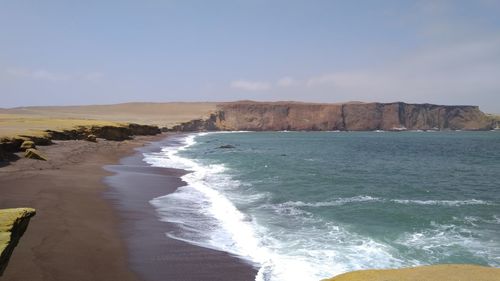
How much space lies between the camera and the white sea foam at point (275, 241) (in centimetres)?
1174

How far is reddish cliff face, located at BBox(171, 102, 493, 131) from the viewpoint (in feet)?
611

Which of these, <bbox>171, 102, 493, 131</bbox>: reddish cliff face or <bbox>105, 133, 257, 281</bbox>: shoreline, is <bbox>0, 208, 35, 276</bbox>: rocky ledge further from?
<bbox>171, 102, 493, 131</bbox>: reddish cliff face

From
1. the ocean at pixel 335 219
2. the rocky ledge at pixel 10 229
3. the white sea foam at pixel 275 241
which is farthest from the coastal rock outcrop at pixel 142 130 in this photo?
the rocky ledge at pixel 10 229

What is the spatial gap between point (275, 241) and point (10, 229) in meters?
8.96

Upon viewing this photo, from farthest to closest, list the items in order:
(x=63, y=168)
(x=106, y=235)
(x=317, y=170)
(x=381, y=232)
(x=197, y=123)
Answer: (x=197, y=123) < (x=317, y=170) < (x=63, y=168) < (x=381, y=232) < (x=106, y=235)

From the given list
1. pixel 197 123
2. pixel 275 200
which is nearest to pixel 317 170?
pixel 275 200

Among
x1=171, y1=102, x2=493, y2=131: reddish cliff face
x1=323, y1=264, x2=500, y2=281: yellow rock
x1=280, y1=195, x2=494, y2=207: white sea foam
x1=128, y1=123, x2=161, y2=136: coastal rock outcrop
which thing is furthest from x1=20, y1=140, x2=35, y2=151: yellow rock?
x1=171, y1=102, x2=493, y2=131: reddish cliff face

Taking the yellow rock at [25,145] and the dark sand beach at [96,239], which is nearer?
the dark sand beach at [96,239]

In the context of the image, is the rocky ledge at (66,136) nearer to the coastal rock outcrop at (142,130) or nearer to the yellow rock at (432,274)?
the coastal rock outcrop at (142,130)

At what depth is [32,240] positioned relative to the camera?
473 inches

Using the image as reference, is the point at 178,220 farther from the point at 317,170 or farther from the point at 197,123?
the point at 197,123

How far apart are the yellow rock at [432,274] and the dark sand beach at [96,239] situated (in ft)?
17.7

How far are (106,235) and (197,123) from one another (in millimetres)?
155331

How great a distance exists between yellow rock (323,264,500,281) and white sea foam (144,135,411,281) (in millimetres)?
5056
